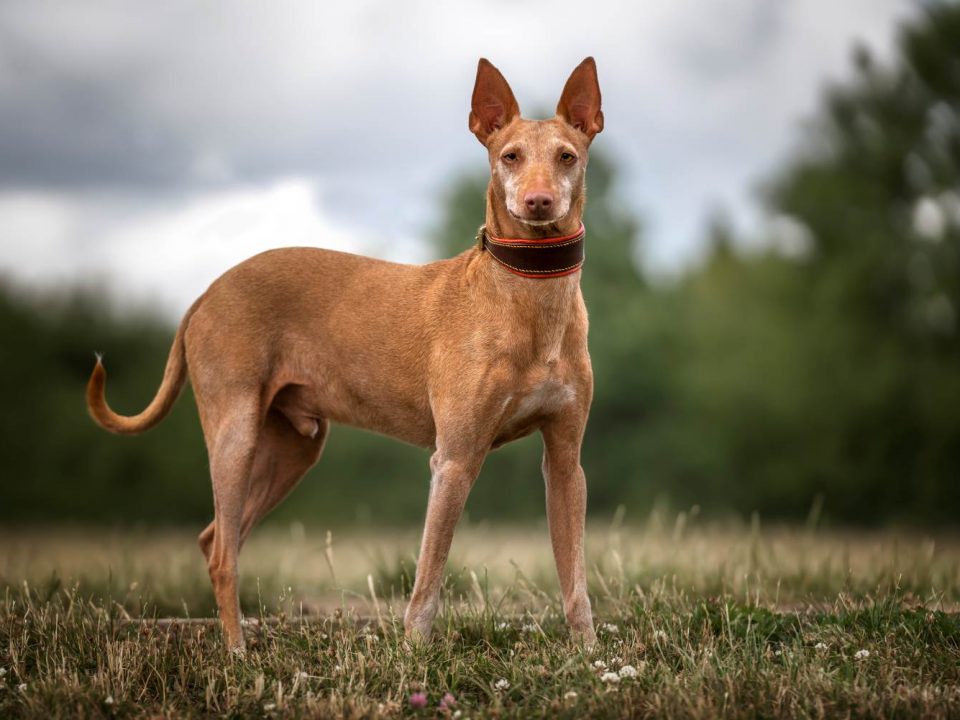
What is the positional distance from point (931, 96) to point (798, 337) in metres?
6.13

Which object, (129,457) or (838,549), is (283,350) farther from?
(129,457)

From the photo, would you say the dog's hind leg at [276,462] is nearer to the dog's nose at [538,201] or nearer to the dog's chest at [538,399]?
the dog's chest at [538,399]

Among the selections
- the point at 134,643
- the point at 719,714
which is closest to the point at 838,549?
the point at 719,714

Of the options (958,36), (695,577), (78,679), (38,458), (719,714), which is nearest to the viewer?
(719,714)

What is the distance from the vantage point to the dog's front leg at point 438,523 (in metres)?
5.28

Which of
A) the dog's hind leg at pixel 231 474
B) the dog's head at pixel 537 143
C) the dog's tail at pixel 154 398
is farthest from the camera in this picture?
the dog's tail at pixel 154 398

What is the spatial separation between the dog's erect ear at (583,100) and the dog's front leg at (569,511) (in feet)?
5.11

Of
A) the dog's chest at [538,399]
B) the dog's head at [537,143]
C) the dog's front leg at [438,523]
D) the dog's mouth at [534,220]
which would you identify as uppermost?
the dog's head at [537,143]

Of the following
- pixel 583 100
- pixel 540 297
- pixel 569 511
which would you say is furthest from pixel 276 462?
pixel 583 100

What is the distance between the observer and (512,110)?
5.39 meters

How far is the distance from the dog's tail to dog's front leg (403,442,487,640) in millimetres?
1948

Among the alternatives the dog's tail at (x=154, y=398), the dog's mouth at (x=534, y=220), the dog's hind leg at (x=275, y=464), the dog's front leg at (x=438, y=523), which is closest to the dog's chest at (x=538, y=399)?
the dog's front leg at (x=438, y=523)

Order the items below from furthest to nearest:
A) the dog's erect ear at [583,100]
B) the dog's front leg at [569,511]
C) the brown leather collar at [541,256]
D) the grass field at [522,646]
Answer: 1. the dog's front leg at [569,511]
2. the dog's erect ear at [583,100]
3. the brown leather collar at [541,256]
4. the grass field at [522,646]

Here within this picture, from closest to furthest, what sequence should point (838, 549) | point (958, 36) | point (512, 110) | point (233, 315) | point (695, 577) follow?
1. point (512, 110)
2. point (233, 315)
3. point (695, 577)
4. point (838, 549)
5. point (958, 36)
